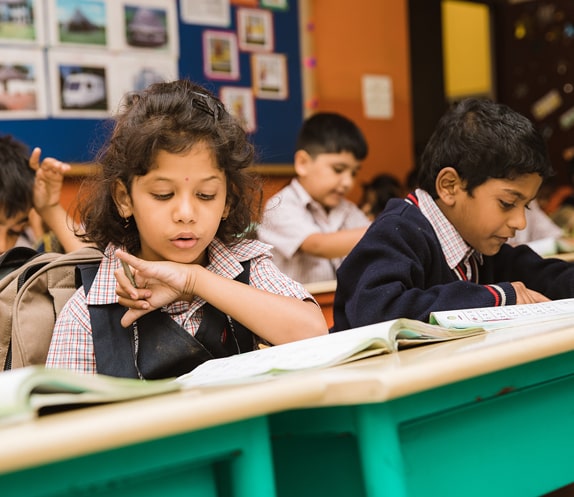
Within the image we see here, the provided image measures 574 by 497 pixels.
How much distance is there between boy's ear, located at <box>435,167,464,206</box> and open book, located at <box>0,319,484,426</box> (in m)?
0.56

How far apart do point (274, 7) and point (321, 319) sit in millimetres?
2995

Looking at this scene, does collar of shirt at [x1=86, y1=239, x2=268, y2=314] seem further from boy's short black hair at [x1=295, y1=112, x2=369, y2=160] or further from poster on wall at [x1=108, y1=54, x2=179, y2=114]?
poster on wall at [x1=108, y1=54, x2=179, y2=114]

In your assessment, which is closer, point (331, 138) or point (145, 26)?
point (331, 138)

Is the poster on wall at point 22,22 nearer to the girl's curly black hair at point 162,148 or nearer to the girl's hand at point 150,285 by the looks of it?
the girl's curly black hair at point 162,148

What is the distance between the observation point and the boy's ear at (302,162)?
2.81m

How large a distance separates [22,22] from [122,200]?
212 cm

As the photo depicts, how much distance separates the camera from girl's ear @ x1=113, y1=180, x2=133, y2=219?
1288mm

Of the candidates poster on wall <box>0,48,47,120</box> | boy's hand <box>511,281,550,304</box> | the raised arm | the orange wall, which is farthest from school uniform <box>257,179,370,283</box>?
the orange wall

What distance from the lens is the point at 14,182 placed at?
6.07ft

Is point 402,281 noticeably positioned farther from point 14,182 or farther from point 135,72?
point 135,72

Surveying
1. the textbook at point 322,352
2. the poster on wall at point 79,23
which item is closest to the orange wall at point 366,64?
→ the poster on wall at point 79,23

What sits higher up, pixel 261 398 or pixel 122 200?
pixel 122 200

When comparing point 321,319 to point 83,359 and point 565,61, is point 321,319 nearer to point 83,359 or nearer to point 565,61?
point 83,359

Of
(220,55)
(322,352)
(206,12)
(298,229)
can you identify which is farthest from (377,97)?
(322,352)
